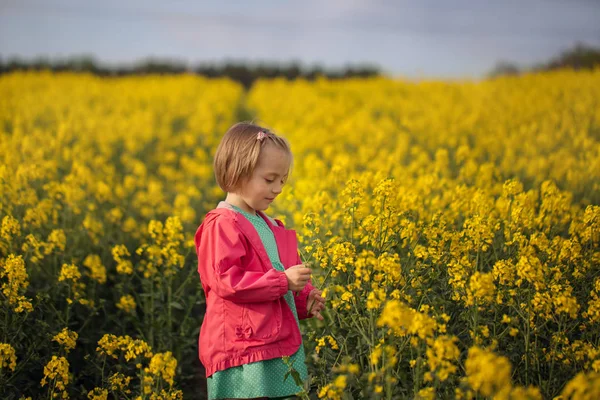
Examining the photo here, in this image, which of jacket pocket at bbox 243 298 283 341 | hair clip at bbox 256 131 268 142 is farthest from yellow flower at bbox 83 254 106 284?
hair clip at bbox 256 131 268 142

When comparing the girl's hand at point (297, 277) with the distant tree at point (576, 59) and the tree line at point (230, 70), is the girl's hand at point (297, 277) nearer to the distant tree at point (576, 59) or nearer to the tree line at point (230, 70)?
the distant tree at point (576, 59)

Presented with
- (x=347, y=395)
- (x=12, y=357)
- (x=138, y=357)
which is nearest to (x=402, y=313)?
(x=347, y=395)

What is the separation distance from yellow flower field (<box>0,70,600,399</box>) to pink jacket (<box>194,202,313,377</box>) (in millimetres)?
194

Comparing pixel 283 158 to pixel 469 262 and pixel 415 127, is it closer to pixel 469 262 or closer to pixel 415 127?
pixel 469 262

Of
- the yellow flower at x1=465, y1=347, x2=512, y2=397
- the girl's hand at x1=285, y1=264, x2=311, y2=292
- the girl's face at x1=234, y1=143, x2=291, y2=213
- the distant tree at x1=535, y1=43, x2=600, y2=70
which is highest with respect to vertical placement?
the distant tree at x1=535, y1=43, x2=600, y2=70

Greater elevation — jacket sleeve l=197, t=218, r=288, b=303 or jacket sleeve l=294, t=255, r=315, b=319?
jacket sleeve l=197, t=218, r=288, b=303

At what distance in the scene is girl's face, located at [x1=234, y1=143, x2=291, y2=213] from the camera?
279cm

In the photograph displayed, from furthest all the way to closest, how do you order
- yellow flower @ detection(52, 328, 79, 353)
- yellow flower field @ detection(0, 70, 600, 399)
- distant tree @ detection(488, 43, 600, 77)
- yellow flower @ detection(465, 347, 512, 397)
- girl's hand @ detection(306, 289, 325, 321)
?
distant tree @ detection(488, 43, 600, 77) < yellow flower @ detection(52, 328, 79, 353) < girl's hand @ detection(306, 289, 325, 321) < yellow flower field @ detection(0, 70, 600, 399) < yellow flower @ detection(465, 347, 512, 397)

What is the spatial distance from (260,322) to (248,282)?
7.9 inches

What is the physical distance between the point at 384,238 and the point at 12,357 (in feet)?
6.31

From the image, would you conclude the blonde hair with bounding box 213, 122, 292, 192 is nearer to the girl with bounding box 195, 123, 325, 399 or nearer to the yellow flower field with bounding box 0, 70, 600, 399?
the girl with bounding box 195, 123, 325, 399

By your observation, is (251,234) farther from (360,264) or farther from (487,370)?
(487,370)

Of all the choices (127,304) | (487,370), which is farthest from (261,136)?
(127,304)

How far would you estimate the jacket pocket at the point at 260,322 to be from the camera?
2680mm
